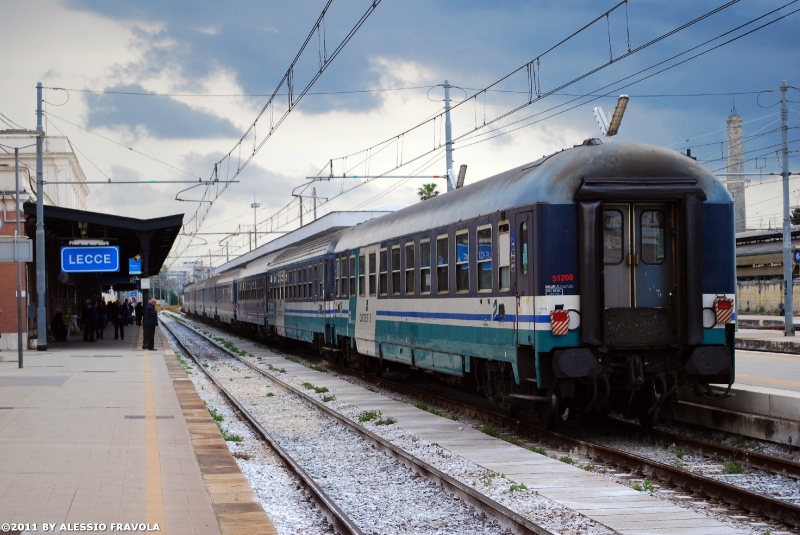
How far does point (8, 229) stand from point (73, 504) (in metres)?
25.8

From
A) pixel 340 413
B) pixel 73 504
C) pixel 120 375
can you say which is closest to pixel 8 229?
pixel 120 375

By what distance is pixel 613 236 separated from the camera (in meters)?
11.0

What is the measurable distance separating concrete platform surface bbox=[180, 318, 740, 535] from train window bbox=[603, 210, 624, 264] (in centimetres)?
240

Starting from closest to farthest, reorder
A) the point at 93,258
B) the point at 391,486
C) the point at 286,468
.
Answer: the point at 391,486 → the point at 286,468 → the point at 93,258

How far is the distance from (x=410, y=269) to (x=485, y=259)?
360 cm

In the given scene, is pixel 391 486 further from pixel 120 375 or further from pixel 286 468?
pixel 120 375

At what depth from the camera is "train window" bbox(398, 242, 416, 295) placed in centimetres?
1562

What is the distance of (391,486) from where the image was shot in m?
9.09

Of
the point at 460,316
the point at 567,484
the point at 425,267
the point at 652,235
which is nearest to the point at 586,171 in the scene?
the point at 652,235

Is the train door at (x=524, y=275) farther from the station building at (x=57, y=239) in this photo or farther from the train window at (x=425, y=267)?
the station building at (x=57, y=239)

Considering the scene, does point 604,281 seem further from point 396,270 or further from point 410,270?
point 396,270

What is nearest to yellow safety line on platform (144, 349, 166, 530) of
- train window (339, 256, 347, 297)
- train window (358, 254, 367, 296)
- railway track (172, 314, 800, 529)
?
railway track (172, 314, 800, 529)

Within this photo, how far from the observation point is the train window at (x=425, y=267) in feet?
48.3

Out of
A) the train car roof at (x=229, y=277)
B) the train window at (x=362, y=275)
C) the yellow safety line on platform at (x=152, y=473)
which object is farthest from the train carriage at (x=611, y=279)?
the train car roof at (x=229, y=277)
